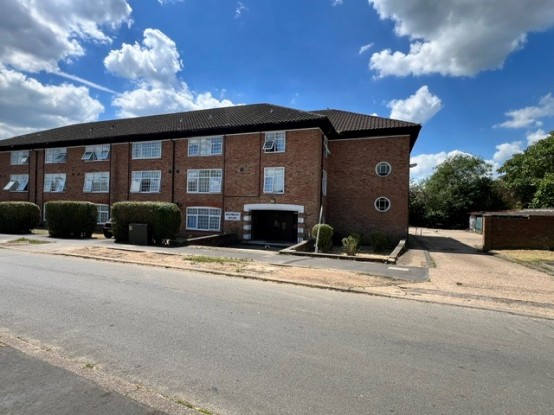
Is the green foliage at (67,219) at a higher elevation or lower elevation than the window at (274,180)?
lower

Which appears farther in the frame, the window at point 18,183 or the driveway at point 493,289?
the window at point 18,183

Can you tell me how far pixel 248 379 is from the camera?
140 inches

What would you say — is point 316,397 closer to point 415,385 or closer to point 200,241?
point 415,385

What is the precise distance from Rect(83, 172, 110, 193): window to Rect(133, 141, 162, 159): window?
335cm

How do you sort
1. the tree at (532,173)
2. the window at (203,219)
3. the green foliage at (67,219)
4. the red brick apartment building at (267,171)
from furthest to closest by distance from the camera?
the tree at (532,173), the window at (203,219), the red brick apartment building at (267,171), the green foliage at (67,219)

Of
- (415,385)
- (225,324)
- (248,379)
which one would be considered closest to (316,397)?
(248,379)

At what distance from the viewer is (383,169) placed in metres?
23.7

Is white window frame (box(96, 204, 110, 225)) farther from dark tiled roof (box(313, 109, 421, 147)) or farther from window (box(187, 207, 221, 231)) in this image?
dark tiled roof (box(313, 109, 421, 147))

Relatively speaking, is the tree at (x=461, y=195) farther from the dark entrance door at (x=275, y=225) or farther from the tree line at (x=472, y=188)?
the dark entrance door at (x=275, y=225)

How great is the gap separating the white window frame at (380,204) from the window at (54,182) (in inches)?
1063

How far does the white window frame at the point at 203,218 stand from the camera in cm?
2452

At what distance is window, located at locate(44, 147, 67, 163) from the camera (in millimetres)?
31312

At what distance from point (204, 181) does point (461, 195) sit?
46460 millimetres

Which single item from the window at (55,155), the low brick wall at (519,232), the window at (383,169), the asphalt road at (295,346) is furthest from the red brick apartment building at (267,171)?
the asphalt road at (295,346)
